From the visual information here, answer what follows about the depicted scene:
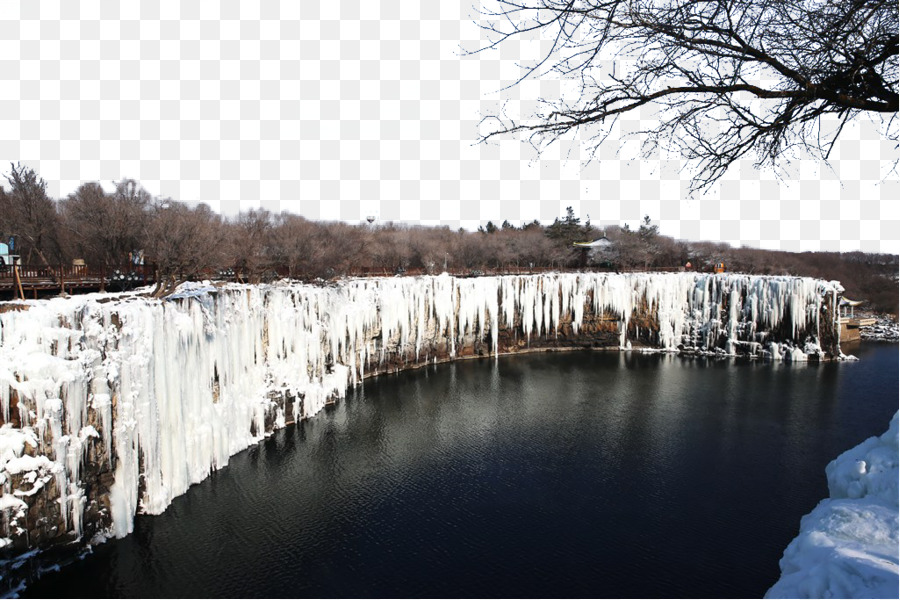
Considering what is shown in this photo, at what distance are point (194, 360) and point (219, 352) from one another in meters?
1.03

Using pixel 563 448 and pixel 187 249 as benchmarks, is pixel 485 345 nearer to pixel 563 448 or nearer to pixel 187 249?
pixel 563 448

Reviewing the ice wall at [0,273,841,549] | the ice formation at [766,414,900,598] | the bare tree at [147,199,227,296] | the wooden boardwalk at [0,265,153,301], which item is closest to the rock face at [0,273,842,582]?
the ice wall at [0,273,841,549]

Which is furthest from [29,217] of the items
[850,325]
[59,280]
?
[850,325]

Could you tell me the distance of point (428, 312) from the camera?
23.0 meters

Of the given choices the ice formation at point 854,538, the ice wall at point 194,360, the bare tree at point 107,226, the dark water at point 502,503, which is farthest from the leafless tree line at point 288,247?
the ice formation at point 854,538

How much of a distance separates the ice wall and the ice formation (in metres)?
8.81

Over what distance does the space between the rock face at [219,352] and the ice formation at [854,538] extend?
8835mm

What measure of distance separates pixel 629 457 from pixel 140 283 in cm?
1387

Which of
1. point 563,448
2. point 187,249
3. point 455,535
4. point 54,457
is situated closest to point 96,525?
point 54,457

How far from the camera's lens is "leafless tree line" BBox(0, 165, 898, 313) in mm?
15250

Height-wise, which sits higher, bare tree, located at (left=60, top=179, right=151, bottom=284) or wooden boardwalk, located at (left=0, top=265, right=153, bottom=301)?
bare tree, located at (left=60, top=179, right=151, bottom=284)

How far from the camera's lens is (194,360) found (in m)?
10.7

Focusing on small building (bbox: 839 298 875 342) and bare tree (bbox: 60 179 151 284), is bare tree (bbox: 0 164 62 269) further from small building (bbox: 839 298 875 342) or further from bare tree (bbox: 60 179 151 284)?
small building (bbox: 839 298 875 342)

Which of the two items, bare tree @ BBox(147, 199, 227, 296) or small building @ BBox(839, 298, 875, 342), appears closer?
bare tree @ BBox(147, 199, 227, 296)
